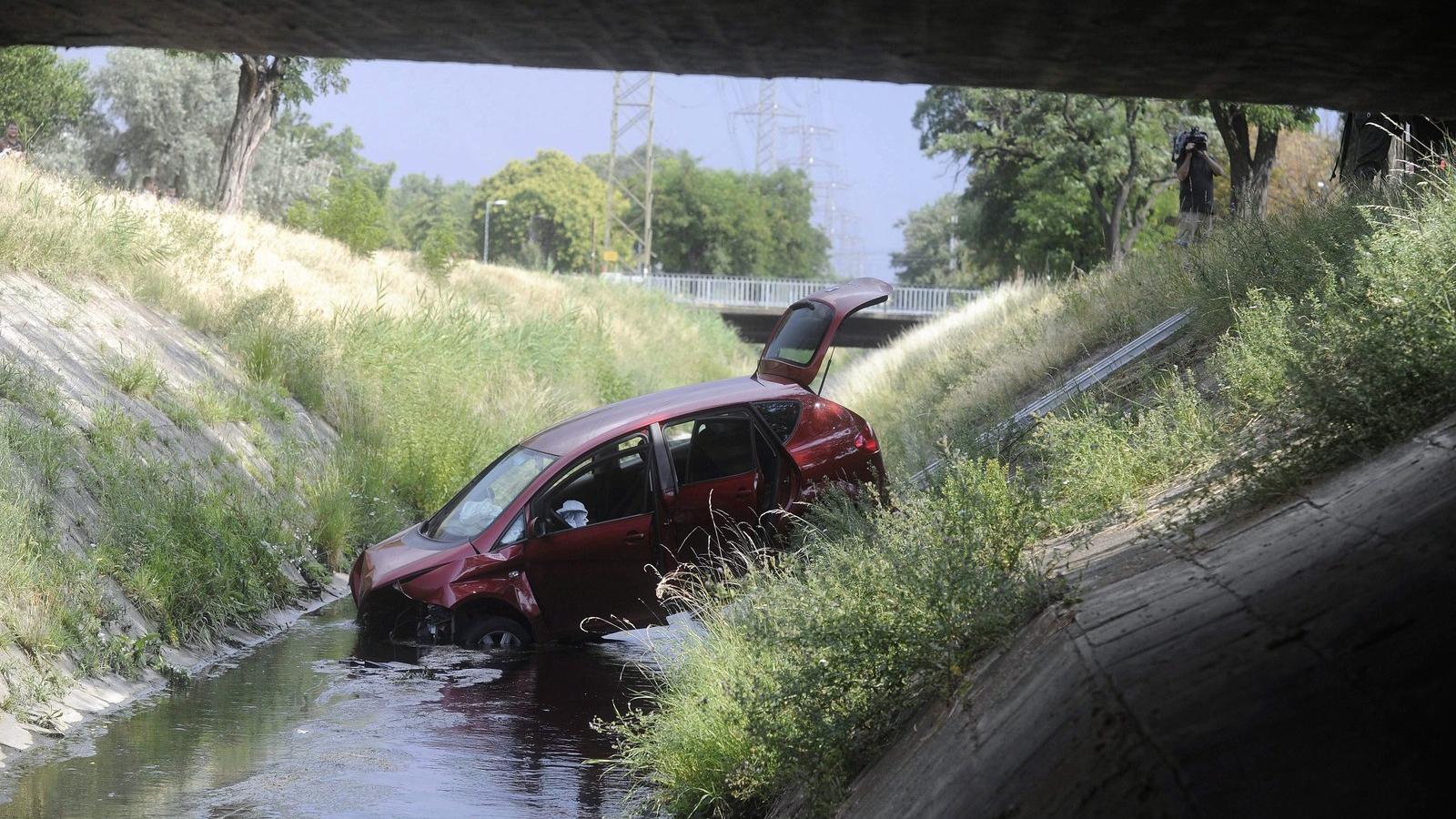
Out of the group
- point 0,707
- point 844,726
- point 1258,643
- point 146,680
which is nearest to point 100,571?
point 146,680

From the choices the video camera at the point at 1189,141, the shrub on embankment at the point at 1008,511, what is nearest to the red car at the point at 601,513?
the shrub on embankment at the point at 1008,511

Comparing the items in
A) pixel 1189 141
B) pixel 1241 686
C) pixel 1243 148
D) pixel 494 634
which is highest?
pixel 1243 148

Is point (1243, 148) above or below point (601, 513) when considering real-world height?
above

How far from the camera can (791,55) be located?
5.11 meters

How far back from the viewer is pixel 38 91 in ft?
171

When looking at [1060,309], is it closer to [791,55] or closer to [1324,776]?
[791,55]

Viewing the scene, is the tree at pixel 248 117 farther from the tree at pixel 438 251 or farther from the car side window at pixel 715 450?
the car side window at pixel 715 450

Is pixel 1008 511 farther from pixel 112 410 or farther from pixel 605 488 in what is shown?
pixel 112 410

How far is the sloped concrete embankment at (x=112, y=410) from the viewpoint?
8883 mm

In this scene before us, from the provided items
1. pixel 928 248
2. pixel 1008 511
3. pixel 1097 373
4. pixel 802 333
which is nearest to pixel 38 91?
pixel 802 333

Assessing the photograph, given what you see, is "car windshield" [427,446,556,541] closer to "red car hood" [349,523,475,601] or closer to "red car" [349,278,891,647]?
"red car" [349,278,891,647]

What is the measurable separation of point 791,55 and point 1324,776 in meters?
3.05

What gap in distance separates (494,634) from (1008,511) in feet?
16.2

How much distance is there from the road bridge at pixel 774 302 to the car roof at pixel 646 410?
34084mm
